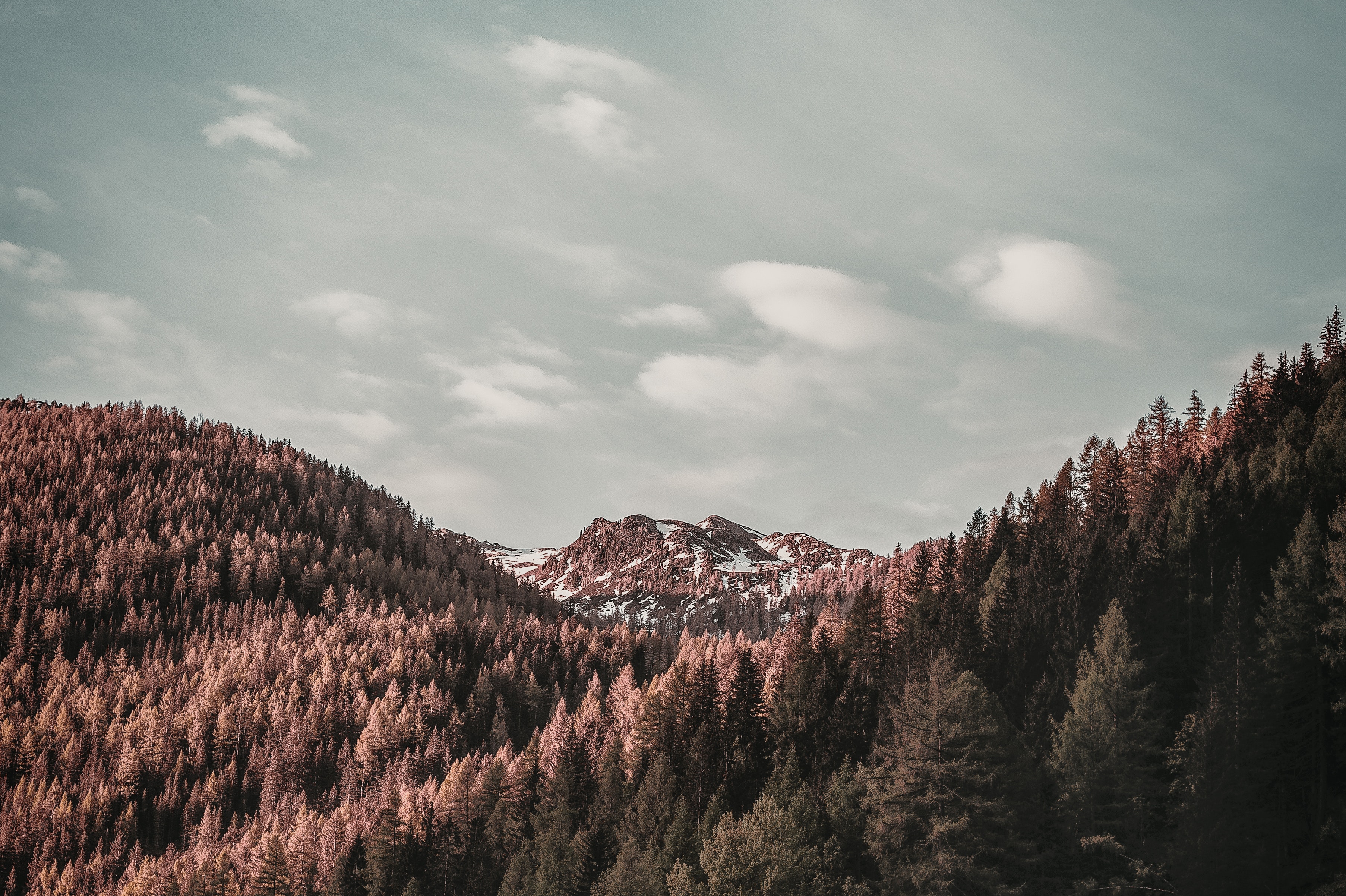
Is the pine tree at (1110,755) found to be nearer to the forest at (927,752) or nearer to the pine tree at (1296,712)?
the forest at (927,752)

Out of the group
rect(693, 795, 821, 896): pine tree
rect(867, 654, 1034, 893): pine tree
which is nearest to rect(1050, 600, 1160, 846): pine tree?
rect(867, 654, 1034, 893): pine tree

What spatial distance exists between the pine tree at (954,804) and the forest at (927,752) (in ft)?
0.72

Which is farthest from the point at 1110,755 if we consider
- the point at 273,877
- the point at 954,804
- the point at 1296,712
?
the point at 273,877

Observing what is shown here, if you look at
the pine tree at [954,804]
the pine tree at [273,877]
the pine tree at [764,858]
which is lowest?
the pine tree at [273,877]

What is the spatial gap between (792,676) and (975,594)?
888 inches

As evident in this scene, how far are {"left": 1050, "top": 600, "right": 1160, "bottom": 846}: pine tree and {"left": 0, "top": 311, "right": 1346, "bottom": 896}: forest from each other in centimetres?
21

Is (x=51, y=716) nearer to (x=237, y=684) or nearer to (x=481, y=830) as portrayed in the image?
(x=237, y=684)

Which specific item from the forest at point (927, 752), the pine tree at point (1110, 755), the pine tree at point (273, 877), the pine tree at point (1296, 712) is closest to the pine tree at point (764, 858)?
the forest at point (927, 752)

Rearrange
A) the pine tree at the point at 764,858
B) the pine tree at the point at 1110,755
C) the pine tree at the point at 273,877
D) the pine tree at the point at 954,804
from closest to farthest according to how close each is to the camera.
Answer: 1. the pine tree at the point at 954,804
2. the pine tree at the point at 1110,755
3. the pine tree at the point at 764,858
4. the pine tree at the point at 273,877

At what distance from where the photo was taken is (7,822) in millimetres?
149875

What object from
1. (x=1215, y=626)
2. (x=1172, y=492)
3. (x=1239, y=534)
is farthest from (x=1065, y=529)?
(x=1215, y=626)

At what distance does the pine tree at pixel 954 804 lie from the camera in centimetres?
5453

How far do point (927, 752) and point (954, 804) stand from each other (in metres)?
3.13

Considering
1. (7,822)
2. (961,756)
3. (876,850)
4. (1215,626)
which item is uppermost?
(1215,626)
